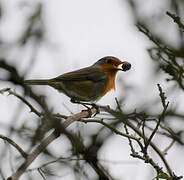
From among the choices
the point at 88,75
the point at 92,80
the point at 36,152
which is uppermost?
the point at 88,75

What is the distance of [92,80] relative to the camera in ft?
25.3

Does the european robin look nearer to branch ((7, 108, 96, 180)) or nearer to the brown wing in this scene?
the brown wing

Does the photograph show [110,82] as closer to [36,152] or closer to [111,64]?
[111,64]

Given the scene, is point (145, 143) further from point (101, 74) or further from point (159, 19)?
point (101, 74)

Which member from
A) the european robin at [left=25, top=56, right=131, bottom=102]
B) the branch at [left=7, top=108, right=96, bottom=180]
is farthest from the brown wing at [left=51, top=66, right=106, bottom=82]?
the branch at [left=7, top=108, right=96, bottom=180]

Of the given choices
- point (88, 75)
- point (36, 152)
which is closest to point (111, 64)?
point (88, 75)

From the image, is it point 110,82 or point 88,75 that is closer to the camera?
point 110,82

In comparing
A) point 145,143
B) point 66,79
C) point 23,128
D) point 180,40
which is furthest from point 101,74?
point 23,128

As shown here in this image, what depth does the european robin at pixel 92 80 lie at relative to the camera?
7.08m

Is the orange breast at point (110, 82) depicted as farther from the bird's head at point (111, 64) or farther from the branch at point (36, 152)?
the branch at point (36, 152)

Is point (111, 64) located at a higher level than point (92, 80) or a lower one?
higher

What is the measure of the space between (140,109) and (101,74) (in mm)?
4567

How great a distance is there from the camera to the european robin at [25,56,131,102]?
23.2 ft

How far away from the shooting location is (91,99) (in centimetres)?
708
